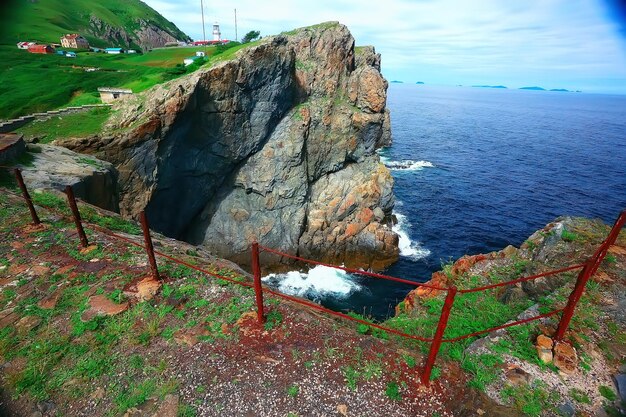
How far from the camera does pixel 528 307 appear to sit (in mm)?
8414

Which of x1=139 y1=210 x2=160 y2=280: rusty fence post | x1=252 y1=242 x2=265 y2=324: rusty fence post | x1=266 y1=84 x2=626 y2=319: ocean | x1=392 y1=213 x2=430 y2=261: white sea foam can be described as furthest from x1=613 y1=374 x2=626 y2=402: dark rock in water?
x1=392 y1=213 x2=430 y2=261: white sea foam

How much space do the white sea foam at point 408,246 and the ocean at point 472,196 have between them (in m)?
0.11

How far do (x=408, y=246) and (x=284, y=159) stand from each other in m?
16.6

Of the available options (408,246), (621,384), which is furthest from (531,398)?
(408,246)

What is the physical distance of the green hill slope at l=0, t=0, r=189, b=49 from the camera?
2751 inches

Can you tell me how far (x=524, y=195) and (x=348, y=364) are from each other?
49.0 meters

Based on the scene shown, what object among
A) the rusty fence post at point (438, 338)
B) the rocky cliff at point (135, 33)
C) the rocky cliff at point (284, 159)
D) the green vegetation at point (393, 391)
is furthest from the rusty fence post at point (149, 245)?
the rocky cliff at point (135, 33)

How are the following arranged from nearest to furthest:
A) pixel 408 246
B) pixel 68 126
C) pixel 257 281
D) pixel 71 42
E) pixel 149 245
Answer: pixel 257 281 → pixel 149 245 → pixel 68 126 → pixel 408 246 → pixel 71 42

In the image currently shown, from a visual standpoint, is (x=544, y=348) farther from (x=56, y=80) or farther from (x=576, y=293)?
(x=56, y=80)

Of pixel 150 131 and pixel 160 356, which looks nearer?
pixel 160 356

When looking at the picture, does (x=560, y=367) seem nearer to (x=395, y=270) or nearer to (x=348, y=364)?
(x=348, y=364)

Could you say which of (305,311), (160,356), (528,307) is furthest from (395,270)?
(160,356)

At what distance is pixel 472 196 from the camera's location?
44.1 metres

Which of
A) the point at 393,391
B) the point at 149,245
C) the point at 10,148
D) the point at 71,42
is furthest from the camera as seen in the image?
the point at 71,42
